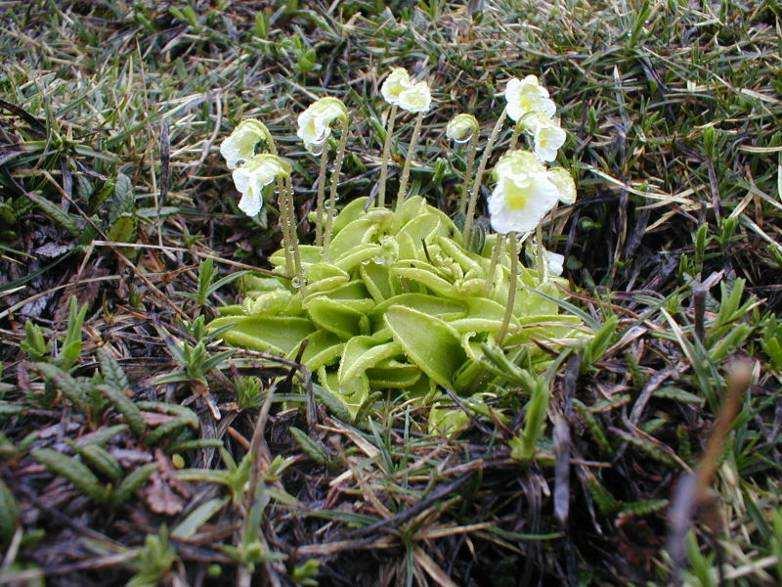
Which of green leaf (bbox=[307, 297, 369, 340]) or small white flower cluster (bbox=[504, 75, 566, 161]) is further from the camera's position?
green leaf (bbox=[307, 297, 369, 340])

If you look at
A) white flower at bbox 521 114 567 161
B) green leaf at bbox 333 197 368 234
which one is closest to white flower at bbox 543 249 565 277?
white flower at bbox 521 114 567 161

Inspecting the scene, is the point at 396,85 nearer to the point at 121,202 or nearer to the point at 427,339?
the point at 427,339

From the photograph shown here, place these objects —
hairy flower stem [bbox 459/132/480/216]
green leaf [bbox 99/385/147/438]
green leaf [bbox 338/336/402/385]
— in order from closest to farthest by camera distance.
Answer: green leaf [bbox 99/385/147/438]
green leaf [bbox 338/336/402/385]
hairy flower stem [bbox 459/132/480/216]

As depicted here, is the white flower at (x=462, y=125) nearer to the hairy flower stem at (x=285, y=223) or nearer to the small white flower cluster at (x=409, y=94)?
the small white flower cluster at (x=409, y=94)

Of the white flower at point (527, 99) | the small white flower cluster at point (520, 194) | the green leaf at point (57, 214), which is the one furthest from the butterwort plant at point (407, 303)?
the green leaf at point (57, 214)

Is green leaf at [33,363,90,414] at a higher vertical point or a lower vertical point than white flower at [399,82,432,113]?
lower

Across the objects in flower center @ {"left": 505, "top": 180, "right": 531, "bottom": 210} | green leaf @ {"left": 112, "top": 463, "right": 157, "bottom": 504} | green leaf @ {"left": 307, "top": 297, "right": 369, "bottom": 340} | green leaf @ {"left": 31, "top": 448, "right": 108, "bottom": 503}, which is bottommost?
green leaf @ {"left": 307, "top": 297, "right": 369, "bottom": 340}

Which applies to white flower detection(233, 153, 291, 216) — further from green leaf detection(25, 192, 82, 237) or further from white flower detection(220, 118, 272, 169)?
green leaf detection(25, 192, 82, 237)
